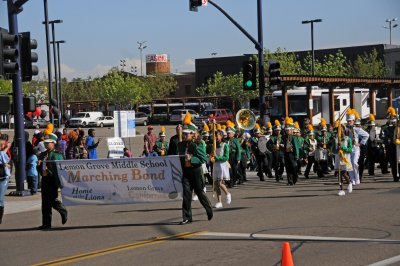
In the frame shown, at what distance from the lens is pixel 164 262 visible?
31.3 ft

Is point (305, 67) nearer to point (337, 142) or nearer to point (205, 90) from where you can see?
point (205, 90)

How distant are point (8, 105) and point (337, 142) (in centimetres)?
749

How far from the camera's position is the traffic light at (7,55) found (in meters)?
16.7

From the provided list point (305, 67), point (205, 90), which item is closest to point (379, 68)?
point (305, 67)

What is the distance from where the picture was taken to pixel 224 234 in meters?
11.6

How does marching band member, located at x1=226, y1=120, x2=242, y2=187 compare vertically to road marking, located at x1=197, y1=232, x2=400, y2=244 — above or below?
above

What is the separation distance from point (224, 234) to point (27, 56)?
9013 millimetres

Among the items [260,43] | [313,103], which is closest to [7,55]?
[260,43]

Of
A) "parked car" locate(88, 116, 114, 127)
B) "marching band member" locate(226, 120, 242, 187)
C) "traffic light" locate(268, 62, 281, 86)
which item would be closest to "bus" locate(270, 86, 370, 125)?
"traffic light" locate(268, 62, 281, 86)

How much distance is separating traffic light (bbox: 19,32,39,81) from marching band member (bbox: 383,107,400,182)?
9282 millimetres

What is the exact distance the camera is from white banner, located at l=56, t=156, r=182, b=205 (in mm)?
13891

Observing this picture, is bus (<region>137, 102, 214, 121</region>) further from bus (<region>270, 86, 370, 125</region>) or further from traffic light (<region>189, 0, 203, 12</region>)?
traffic light (<region>189, 0, 203, 12</region>)

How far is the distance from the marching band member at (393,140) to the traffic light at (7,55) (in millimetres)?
9760

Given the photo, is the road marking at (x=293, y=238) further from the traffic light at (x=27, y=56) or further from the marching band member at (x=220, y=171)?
the traffic light at (x=27, y=56)
